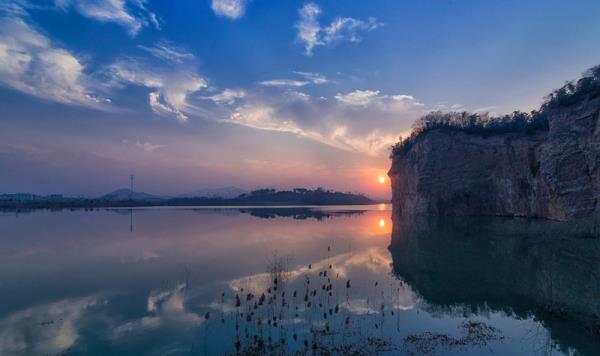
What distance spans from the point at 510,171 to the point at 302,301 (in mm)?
55044

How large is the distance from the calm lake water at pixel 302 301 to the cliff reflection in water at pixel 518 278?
0.06m

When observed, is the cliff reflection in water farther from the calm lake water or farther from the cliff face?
the cliff face

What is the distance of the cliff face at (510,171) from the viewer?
35.2 m

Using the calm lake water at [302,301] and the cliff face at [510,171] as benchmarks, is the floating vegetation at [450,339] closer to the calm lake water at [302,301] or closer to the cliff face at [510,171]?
the calm lake water at [302,301]

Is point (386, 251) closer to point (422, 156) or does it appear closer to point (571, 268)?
point (571, 268)

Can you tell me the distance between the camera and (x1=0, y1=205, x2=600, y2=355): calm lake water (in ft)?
30.4

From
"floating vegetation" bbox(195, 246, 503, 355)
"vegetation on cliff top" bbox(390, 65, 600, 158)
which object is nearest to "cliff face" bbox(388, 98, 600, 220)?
"vegetation on cliff top" bbox(390, 65, 600, 158)

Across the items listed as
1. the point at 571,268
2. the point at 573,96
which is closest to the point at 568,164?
the point at 573,96

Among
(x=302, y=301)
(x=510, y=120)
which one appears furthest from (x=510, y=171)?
(x=302, y=301)

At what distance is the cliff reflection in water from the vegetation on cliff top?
18.9m

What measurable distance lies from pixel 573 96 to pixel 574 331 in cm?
3875

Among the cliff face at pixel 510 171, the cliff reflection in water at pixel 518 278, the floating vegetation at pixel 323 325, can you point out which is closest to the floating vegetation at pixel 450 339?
the floating vegetation at pixel 323 325

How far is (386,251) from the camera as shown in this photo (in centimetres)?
2559

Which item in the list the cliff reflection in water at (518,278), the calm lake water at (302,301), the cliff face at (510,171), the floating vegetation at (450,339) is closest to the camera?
the floating vegetation at (450,339)
